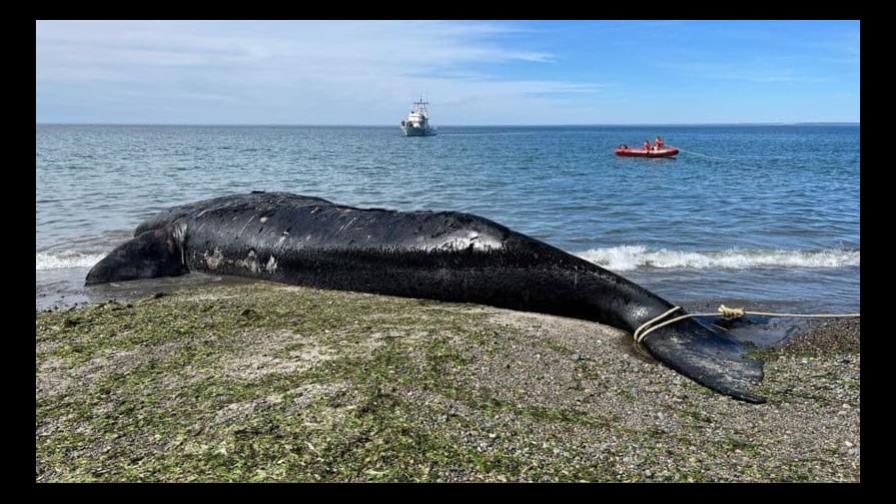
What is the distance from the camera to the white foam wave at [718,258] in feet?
43.4

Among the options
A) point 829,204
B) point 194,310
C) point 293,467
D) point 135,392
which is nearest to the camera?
point 293,467

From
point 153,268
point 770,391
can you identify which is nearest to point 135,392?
point 770,391

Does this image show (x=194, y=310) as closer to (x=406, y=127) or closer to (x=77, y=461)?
(x=77, y=461)

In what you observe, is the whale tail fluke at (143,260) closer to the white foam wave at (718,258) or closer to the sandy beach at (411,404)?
the sandy beach at (411,404)

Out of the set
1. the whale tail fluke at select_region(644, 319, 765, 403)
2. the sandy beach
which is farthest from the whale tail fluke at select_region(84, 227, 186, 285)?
the whale tail fluke at select_region(644, 319, 765, 403)

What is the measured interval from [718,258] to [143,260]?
35.6ft

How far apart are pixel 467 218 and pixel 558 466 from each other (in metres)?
5.08

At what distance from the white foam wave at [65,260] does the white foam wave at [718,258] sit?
993 cm

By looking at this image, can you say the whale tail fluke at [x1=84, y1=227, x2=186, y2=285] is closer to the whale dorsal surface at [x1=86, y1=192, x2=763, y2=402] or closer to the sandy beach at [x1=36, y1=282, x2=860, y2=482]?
the whale dorsal surface at [x1=86, y1=192, x2=763, y2=402]

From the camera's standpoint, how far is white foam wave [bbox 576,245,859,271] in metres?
13.2

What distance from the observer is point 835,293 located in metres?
11.1

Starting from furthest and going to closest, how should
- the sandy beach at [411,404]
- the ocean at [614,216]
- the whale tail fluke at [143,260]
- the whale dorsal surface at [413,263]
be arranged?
the ocean at [614,216] → the whale tail fluke at [143,260] → the whale dorsal surface at [413,263] → the sandy beach at [411,404]

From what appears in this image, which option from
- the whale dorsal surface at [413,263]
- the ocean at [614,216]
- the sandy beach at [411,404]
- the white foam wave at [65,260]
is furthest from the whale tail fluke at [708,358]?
the white foam wave at [65,260]

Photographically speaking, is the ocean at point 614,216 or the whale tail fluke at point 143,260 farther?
the ocean at point 614,216
